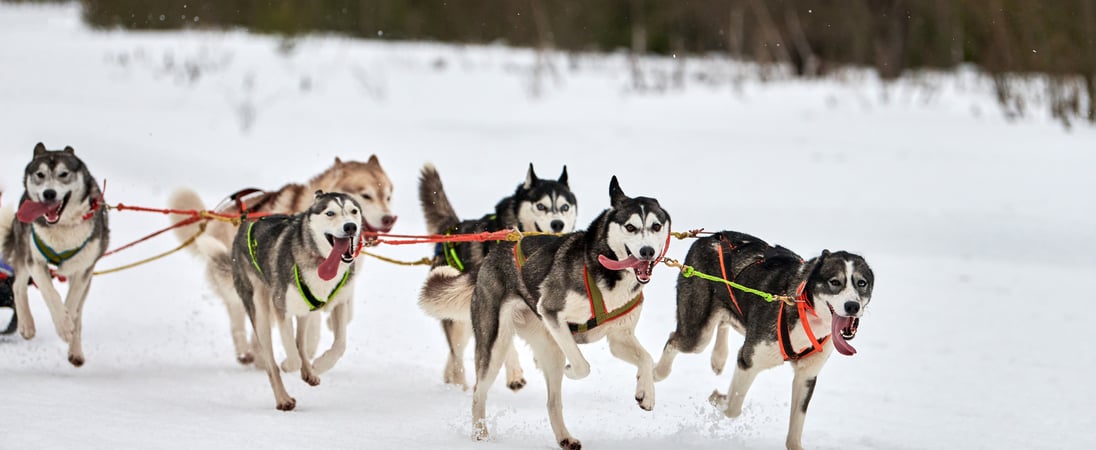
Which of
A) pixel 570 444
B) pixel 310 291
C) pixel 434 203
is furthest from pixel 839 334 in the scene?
pixel 434 203

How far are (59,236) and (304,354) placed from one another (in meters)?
1.36

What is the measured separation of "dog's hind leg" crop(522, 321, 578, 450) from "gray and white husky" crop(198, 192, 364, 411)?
2.73ft

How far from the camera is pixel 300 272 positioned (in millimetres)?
4625

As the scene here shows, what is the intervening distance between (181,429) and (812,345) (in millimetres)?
2356

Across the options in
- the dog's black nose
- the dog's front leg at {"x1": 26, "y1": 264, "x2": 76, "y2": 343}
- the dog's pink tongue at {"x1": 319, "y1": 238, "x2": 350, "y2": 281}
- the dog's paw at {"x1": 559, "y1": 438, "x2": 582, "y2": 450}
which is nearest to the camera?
the dog's black nose

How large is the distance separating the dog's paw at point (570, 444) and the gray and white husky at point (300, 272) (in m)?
1.15

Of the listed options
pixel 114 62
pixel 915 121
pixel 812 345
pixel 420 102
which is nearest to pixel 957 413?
pixel 812 345

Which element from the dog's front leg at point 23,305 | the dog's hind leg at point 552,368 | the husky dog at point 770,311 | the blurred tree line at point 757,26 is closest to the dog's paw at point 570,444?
the dog's hind leg at point 552,368

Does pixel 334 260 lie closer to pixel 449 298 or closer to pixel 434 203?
pixel 449 298

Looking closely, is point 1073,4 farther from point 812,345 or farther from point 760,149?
point 812,345

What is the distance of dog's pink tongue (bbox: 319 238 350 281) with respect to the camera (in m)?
4.53

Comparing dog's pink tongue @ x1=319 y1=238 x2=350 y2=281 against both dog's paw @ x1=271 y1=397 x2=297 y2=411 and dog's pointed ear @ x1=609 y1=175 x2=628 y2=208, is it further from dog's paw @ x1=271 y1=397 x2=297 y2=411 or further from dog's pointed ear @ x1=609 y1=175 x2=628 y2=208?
dog's pointed ear @ x1=609 y1=175 x2=628 y2=208

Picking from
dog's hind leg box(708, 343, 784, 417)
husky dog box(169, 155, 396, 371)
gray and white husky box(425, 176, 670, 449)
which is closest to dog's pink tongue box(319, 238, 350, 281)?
gray and white husky box(425, 176, 670, 449)

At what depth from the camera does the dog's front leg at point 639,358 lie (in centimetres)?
410
